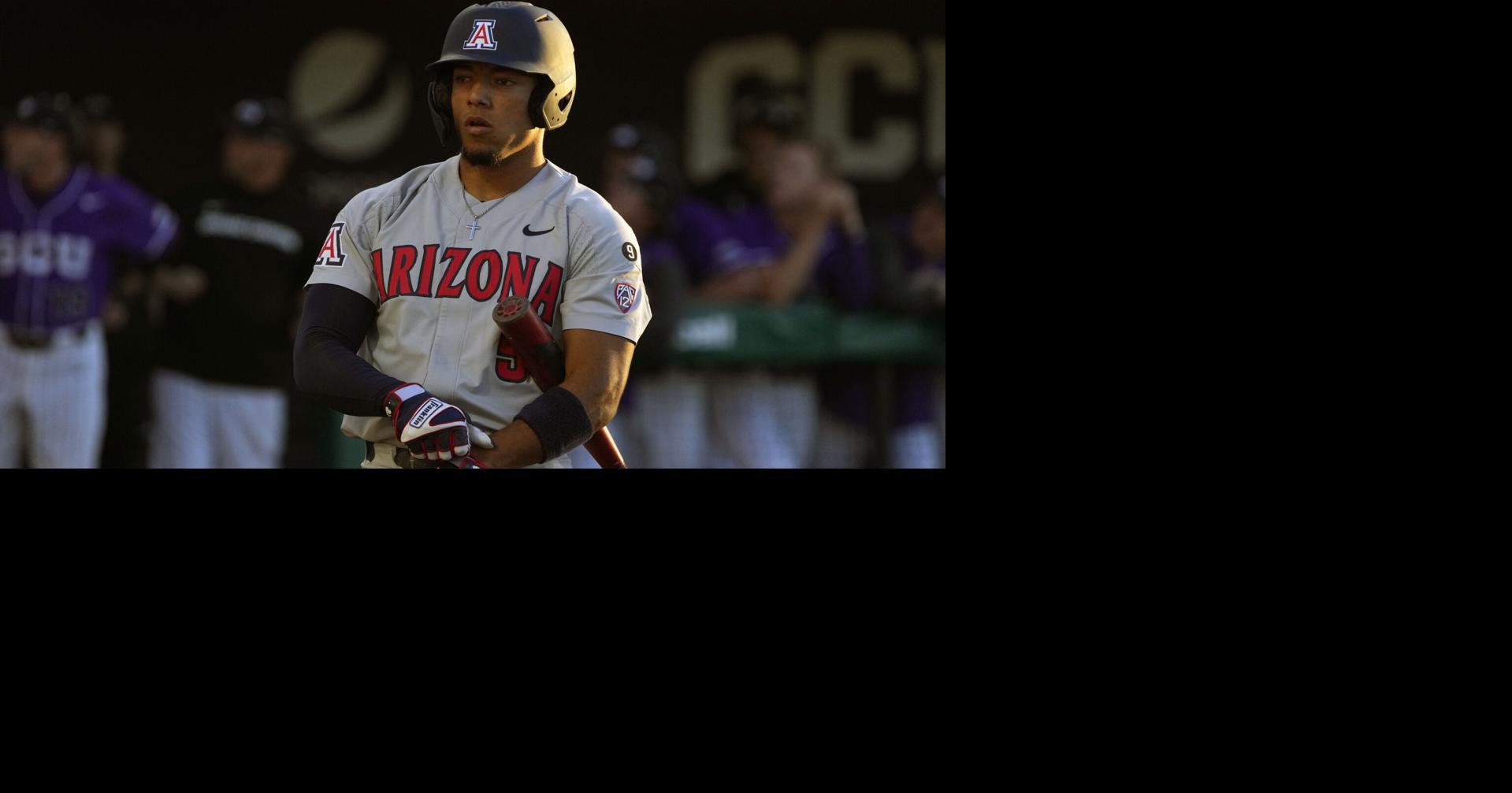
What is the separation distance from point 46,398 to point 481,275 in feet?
10.8

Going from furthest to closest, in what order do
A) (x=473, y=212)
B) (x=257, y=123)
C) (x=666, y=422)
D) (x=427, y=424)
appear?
1. (x=666, y=422)
2. (x=257, y=123)
3. (x=473, y=212)
4. (x=427, y=424)

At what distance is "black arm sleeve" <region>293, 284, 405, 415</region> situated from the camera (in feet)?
8.32

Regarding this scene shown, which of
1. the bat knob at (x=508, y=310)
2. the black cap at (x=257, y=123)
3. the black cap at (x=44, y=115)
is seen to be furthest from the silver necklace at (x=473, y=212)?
the black cap at (x=44, y=115)

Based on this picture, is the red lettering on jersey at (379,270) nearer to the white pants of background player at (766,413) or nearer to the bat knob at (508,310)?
the bat knob at (508,310)

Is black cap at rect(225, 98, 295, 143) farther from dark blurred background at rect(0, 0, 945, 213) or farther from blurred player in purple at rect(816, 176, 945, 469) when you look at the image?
blurred player in purple at rect(816, 176, 945, 469)

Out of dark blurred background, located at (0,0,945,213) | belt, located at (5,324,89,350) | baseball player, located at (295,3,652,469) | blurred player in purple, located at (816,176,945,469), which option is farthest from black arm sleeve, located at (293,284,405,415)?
dark blurred background, located at (0,0,945,213)

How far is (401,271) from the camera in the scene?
2.65 m

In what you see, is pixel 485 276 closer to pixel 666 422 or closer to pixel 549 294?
pixel 549 294

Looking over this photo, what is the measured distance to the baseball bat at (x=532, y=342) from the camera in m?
2.50

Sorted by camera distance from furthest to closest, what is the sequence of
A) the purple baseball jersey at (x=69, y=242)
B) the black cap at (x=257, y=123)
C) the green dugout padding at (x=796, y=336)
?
the green dugout padding at (x=796, y=336)
the black cap at (x=257, y=123)
the purple baseball jersey at (x=69, y=242)

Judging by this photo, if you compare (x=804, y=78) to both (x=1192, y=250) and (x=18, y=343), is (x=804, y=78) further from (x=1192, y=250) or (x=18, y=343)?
(x=1192, y=250)

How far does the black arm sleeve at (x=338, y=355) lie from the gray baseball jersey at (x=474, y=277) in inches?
1.1

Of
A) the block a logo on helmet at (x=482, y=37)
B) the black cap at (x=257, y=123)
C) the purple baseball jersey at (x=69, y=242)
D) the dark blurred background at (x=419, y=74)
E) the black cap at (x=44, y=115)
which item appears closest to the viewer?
the block a logo on helmet at (x=482, y=37)

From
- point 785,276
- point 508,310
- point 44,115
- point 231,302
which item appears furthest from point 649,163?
point 508,310
